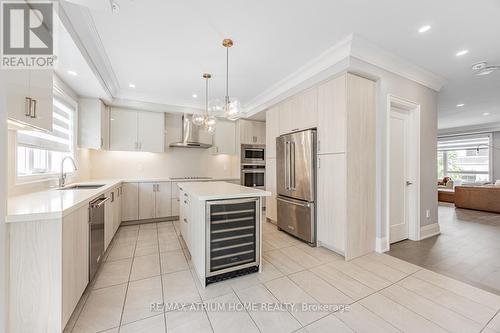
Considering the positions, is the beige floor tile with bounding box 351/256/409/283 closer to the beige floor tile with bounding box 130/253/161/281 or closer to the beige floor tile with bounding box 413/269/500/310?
the beige floor tile with bounding box 413/269/500/310

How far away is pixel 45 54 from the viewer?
1.82m

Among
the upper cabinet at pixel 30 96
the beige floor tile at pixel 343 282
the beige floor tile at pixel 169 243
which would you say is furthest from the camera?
the beige floor tile at pixel 169 243

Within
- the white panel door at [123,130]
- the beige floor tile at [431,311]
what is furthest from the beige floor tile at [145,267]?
the white panel door at [123,130]

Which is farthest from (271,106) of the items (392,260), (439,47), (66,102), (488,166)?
(488,166)

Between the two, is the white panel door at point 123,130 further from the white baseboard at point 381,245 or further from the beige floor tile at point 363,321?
the white baseboard at point 381,245

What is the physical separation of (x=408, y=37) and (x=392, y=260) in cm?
269

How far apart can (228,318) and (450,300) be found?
6.51 ft

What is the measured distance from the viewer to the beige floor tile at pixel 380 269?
7.19 ft

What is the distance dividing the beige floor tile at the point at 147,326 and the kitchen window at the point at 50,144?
188cm

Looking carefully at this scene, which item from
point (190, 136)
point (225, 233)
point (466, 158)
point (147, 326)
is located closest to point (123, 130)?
point (190, 136)

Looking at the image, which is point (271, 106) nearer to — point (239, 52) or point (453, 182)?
point (239, 52)

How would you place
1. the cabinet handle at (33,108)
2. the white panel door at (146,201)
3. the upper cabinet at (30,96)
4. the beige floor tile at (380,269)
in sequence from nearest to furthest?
1. the upper cabinet at (30,96)
2. the cabinet handle at (33,108)
3. the beige floor tile at (380,269)
4. the white panel door at (146,201)

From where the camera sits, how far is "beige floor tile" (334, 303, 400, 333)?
1.49 m

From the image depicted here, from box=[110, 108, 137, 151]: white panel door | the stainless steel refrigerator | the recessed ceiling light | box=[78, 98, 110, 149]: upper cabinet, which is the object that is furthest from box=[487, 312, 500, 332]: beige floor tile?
box=[110, 108, 137, 151]: white panel door
